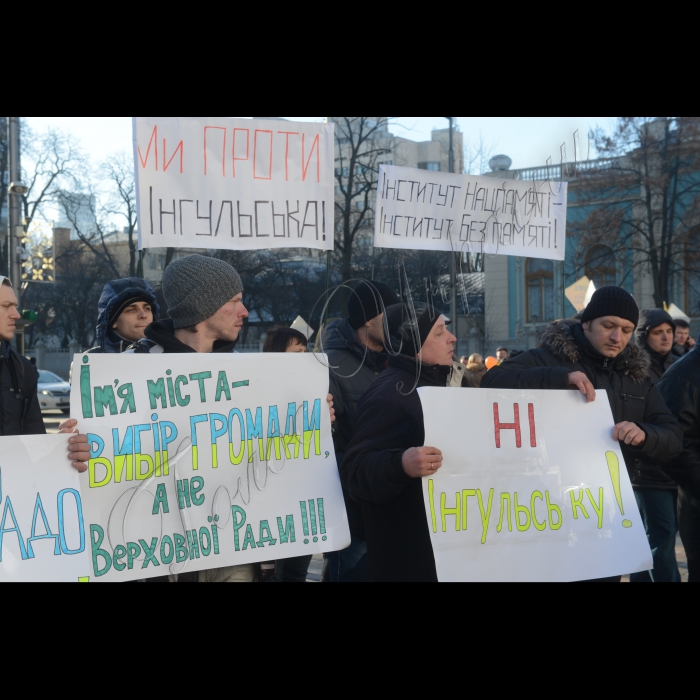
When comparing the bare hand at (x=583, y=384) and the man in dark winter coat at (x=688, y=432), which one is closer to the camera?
the bare hand at (x=583, y=384)

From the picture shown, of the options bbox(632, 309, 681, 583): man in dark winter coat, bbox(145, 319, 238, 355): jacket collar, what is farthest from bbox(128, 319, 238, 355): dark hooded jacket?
bbox(632, 309, 681, 583): man in dark winter coat

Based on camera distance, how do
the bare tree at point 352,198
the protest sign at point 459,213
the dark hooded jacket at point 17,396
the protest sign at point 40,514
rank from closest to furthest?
the protest sign at point 40,514, the dark hooded jacket at point 17,396, the protest sign at point 459,213, the bare tree at point 352,198

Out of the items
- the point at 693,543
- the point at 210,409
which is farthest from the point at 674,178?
the point at 210,409

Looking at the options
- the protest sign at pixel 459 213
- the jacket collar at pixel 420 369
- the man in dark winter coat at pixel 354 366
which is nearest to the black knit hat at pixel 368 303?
the man in dark winter coat at pixel 354 366

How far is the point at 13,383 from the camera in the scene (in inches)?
140

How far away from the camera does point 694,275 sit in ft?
85.0

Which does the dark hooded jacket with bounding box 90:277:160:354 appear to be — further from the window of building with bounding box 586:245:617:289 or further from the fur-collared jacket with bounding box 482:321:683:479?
the window of building with bounding box 586:245:617:289

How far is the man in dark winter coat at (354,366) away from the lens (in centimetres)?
428

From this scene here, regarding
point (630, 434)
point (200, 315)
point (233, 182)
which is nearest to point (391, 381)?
point (200, 315)

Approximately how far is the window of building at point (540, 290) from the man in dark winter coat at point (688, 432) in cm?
2357

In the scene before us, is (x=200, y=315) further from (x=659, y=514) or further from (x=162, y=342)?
(x=659, y=514)

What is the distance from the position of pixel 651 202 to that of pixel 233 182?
24.0m

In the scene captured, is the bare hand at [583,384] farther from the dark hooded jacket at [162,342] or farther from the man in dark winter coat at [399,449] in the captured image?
the dark hooded jacket at [162,342]

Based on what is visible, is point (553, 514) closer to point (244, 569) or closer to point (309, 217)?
point (244, 569)
